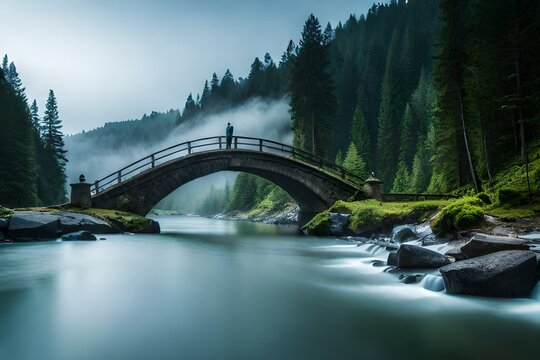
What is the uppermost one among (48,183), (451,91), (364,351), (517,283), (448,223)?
(451,91)

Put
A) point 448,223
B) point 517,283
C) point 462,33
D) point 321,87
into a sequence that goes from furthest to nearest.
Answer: point 321,87, point 462,33, point 448,223, point 517,283

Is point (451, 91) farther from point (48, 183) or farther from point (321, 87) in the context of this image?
point (48, 183)

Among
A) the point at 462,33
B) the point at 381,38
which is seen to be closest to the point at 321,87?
the point at 462,33

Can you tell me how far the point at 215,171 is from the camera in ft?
97.6

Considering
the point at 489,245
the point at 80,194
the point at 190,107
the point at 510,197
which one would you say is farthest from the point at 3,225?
the point at 190,107

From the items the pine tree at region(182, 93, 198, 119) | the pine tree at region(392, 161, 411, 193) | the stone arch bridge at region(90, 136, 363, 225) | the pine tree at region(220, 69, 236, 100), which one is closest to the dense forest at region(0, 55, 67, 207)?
the stone arch bridge at region(90, 136, 363, 225)

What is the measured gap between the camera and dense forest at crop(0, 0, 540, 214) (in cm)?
2428

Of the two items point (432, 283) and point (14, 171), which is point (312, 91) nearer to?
point (14, 171)

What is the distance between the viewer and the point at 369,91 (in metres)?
96.6

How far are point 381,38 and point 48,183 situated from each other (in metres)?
98.9

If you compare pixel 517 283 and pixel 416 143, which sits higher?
pixel 416 143

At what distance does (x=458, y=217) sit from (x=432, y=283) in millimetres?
7013

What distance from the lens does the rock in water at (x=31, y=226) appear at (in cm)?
1923

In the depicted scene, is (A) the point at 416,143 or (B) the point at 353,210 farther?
(A) the point at 416,143
